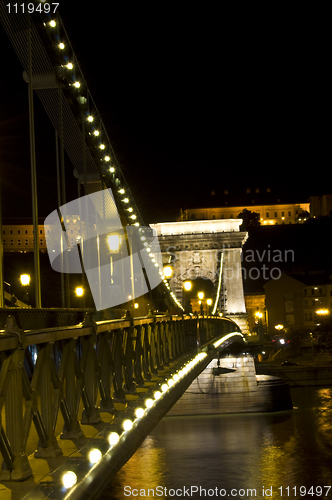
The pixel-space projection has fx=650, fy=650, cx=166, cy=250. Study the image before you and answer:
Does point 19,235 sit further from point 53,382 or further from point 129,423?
point 53,382

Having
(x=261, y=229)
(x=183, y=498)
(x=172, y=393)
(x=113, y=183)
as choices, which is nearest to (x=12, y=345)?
(x=172, y=393)

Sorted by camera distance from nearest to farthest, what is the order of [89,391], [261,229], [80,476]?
1. [80,476]
2. [89,391]
3. [261,229]

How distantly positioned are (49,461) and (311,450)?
21290mm

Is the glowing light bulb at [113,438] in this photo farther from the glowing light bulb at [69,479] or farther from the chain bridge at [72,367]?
the glowing light bulb at [69,479]

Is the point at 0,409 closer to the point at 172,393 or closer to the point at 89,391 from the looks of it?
the point at 89,391

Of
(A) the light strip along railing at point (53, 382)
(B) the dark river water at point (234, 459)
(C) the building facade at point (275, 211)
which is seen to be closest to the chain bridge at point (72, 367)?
(A) the light strip along railing at point (53, 382)

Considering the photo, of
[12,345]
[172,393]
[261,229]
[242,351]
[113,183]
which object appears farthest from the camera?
[261,229]

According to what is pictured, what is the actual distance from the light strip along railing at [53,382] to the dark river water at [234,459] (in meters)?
13.1

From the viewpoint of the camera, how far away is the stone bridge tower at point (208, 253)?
2005 inches

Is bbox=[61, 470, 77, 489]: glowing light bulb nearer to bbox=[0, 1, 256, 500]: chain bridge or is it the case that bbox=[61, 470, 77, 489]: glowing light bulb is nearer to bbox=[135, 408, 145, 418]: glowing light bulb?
bbox=[0, 1, 256, 500]: chain bridge

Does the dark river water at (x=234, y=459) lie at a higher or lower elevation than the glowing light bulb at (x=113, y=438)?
lower

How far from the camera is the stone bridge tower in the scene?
2005 inches

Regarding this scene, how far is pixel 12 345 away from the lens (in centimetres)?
256

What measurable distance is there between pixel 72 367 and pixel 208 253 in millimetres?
48386
